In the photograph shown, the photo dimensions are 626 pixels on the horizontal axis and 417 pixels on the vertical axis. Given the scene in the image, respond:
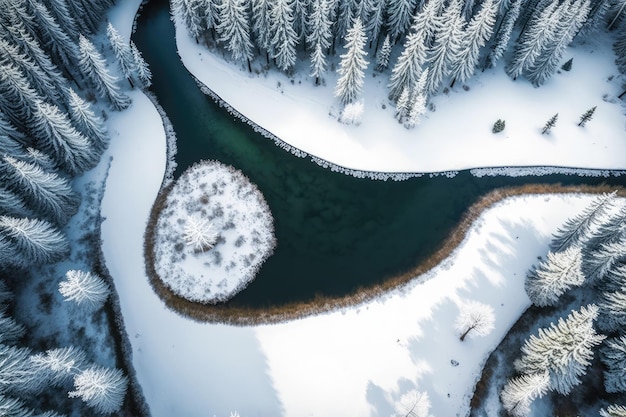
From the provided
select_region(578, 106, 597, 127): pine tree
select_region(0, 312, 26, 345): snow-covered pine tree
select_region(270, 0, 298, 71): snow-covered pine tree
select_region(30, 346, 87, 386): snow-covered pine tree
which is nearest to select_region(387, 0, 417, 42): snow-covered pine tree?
select_region(270, 0, 298, 71): snow-covered pine tree

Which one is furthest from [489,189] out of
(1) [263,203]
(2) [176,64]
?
(2) [176,64]

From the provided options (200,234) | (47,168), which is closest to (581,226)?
(200,234)

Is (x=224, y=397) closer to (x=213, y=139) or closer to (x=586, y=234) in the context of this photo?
(x=213, y=139)

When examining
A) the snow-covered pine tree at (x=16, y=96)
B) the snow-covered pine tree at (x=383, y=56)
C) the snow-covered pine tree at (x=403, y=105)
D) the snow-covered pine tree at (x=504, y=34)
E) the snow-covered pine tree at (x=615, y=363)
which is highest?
the snow-covered pine tree at (x=504, y=34)

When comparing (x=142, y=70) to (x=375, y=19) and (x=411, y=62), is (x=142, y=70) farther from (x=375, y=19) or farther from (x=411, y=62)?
(x=411, y=62)

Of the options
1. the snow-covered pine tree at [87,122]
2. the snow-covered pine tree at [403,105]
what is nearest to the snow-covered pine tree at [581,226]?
the snow-covered pine tree at [403,105]

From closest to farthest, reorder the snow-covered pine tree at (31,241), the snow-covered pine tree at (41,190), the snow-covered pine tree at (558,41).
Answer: the snow-covered pine tree at (31,241)
the snow-covered pine tree at (41,190)
the snow-covered pine tree at (558,41)

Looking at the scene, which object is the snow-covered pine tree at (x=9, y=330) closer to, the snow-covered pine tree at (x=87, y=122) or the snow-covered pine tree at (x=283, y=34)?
the snow-covered pine tree at (x=87, y=122)

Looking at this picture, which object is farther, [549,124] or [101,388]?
[549,124]
